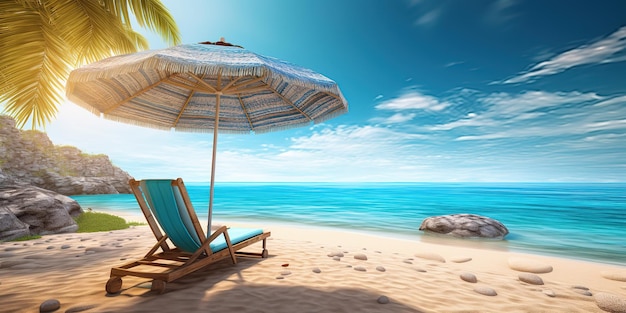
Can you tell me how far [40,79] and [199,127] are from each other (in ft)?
12.4

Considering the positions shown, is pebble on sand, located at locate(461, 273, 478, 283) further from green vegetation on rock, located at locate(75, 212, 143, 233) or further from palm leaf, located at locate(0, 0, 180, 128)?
green vegetation on rock, located at locate(75, 212, 143, 233)

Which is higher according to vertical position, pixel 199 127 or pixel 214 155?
pixel 199 127

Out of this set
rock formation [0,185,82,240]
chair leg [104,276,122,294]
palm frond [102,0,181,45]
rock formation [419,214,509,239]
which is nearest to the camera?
chair leg [104,276,122,294]

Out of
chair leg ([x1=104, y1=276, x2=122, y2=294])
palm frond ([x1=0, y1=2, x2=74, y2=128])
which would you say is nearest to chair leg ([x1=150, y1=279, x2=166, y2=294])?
chair leg ([x1=104, y1=276, x2=122, y2=294])

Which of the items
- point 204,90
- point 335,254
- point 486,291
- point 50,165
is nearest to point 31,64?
point 204,90

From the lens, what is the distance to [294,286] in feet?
9.36

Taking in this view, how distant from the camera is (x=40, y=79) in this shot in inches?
211

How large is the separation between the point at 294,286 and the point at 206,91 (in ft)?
9.41

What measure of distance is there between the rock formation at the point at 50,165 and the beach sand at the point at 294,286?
30.1m

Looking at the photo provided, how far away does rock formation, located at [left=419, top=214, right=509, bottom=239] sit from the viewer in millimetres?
8078

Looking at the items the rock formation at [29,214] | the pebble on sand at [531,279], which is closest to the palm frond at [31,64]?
the rock formation at [29,214]

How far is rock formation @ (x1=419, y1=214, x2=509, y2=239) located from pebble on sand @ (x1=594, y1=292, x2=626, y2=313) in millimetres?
5604

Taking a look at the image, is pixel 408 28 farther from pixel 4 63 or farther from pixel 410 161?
pixel 410 161

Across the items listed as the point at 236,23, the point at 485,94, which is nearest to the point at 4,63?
the point at 236,23
